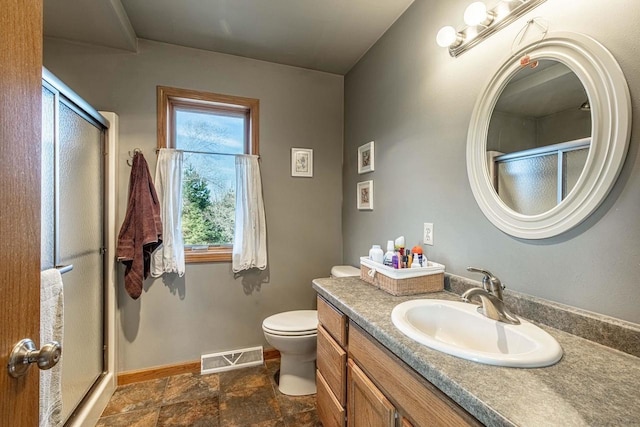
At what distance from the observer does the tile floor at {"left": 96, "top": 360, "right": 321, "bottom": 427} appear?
1.65 meters

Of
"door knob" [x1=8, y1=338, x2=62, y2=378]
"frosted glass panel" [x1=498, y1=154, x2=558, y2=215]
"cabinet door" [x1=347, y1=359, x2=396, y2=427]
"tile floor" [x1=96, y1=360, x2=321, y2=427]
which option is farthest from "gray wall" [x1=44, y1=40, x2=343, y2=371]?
"door knob" [x1=8, y1=338, x2=62, y2=378]

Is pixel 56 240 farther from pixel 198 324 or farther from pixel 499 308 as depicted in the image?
pixel 499 308

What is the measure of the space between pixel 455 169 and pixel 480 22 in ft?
1.98

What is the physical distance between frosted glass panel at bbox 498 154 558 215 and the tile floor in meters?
1.56

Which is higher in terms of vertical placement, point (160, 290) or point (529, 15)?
point (529, 15)

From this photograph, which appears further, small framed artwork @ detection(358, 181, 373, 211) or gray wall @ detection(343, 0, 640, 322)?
small framed artwork @ detection(358, 181, 373, 211)

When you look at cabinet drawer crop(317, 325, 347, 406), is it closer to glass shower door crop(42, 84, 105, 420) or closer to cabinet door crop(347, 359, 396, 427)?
cabinet door crop(347, 359, 396, 427)

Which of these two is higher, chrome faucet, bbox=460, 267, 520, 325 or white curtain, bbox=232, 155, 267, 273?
white curtain, bbox=232, 155, 267, 273

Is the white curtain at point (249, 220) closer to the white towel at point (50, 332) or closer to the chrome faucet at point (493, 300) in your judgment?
the white towel at point (50, 332)

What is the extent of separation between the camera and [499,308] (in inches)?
39.3

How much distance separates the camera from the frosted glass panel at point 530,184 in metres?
1.00

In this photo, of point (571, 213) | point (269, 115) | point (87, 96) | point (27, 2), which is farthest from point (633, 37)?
point (87, 96)

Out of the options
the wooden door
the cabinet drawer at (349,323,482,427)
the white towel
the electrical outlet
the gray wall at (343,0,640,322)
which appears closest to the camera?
the wooden door

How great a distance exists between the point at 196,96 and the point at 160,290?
1.44 meters
